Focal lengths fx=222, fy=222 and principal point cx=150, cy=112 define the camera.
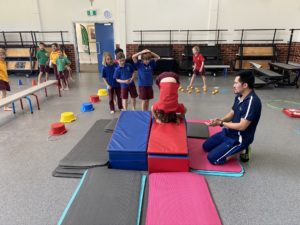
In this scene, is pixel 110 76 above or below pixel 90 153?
above

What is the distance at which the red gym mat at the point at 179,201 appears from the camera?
1.85m

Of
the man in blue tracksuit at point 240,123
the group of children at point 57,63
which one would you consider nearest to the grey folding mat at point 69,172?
the man in blue tracksuit at point 240,123

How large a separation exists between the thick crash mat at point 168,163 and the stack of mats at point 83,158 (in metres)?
0.56

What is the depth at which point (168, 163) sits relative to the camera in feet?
8.26

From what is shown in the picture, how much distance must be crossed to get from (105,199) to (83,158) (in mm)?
855

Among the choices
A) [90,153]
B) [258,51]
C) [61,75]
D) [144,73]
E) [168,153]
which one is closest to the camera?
[168,153]

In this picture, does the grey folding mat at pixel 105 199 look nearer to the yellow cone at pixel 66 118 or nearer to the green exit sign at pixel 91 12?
the yellow cone at pixel 66 118

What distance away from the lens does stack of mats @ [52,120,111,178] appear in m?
2.63

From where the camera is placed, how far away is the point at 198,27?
853 centimetres

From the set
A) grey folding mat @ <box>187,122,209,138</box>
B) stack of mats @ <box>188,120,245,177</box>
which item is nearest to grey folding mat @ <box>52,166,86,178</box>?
stack of mats @ <box>188,120,245,177</box>

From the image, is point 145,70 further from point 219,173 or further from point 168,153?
point 219,173

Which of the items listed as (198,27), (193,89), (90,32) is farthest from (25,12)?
→ (193,89)

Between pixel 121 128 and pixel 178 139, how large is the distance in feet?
2.54

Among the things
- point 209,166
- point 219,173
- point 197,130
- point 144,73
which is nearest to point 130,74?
point 144,73
